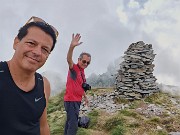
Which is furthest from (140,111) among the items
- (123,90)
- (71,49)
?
(71,49)

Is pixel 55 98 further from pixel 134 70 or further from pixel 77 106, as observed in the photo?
pixel 77 106

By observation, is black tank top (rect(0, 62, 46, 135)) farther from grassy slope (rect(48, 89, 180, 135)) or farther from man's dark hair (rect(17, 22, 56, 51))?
grassy slope (rect(48, 89, 180, 135))

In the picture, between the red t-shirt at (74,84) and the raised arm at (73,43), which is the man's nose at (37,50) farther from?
the red t-shirt at (74,84)

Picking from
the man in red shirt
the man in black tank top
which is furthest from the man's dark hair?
the man in red shirt

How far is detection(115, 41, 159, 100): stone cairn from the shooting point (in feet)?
54.2

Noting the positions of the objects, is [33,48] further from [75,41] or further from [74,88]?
[74,88]

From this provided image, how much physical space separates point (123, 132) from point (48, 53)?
8.12m

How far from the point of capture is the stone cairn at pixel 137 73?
16.5m

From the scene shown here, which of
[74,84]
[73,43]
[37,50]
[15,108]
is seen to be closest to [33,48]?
[37,50]

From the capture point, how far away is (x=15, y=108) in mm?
2508

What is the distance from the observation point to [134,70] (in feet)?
55.2

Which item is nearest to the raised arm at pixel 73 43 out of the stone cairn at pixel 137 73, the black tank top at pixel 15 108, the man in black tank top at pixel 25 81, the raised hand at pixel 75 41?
the raised hand at pixel 75 41

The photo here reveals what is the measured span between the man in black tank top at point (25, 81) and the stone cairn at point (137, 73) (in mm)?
13785

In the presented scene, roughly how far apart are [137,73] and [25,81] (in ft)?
47.1
